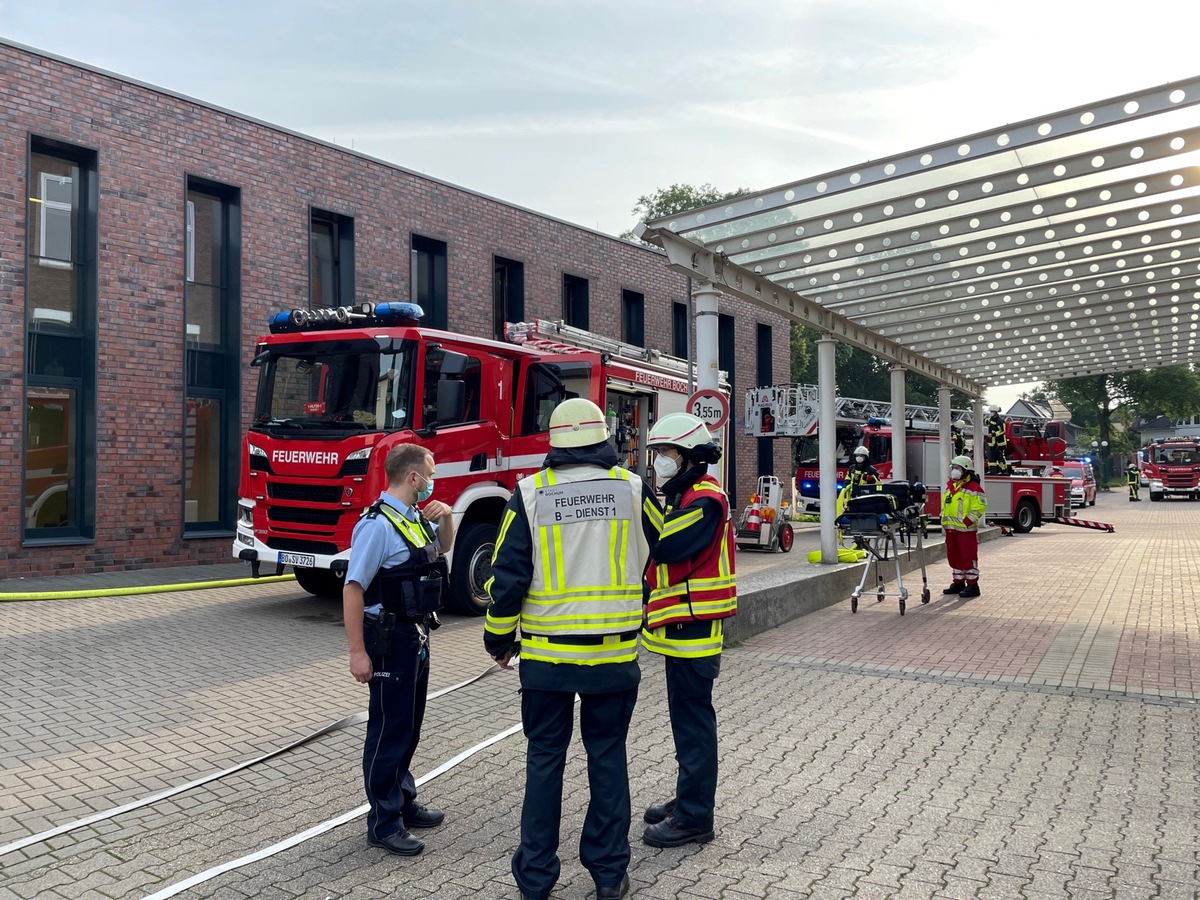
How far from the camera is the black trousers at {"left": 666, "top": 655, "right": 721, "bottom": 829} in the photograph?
13.4ft

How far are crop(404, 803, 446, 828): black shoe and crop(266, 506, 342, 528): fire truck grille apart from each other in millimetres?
5123

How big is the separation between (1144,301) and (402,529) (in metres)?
12.6

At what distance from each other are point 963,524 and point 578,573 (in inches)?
357

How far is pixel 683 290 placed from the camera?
24109mm

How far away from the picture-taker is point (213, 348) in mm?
14484

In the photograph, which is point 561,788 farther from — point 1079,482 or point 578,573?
point 1079,482

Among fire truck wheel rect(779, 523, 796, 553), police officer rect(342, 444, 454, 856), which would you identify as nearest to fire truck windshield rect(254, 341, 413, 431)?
police officer rect(342, 444, 454, 856)

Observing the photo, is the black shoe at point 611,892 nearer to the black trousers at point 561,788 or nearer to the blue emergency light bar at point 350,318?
the black trousers at point 561,788

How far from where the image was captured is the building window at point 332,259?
15.9m

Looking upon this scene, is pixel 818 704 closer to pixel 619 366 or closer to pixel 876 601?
pixel 876 601

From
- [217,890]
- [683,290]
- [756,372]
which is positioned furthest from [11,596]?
[756,372]

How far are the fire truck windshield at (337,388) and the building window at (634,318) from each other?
13.3 m

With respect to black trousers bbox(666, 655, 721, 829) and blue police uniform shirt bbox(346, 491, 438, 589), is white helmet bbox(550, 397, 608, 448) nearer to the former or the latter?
blue police uniform shirt bbox(346, 491, 438, 589)

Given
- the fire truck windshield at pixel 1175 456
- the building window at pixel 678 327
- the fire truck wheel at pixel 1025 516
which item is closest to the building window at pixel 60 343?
the building window at pixel 678 327
